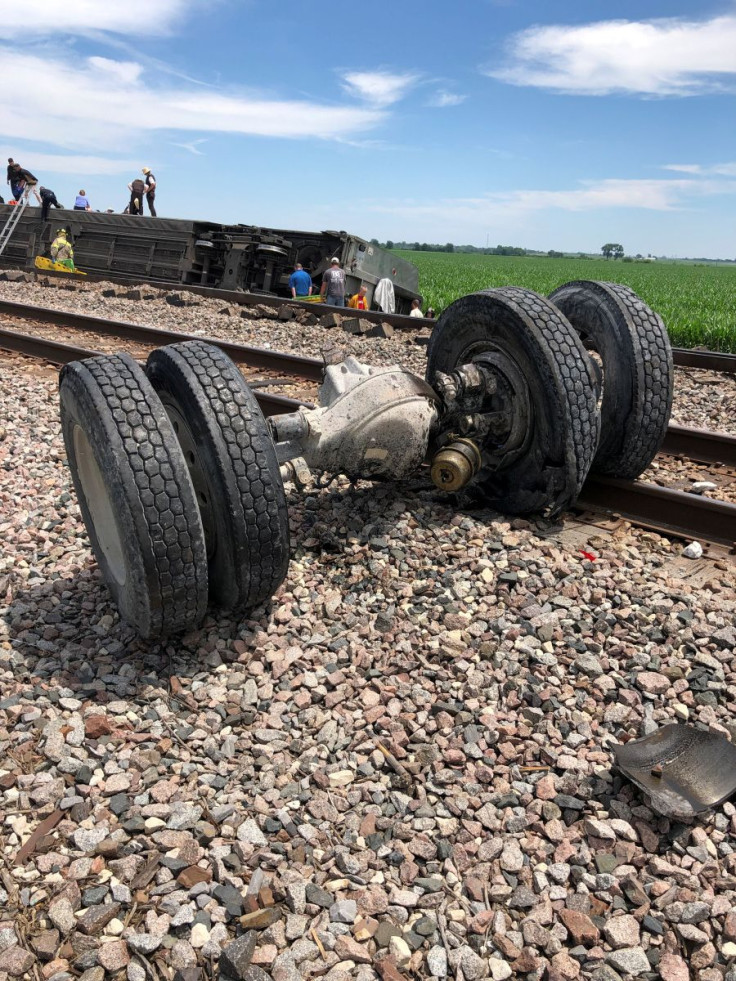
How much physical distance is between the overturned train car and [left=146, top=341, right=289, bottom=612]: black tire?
42.1ft

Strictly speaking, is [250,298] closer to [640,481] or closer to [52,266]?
[52,266]

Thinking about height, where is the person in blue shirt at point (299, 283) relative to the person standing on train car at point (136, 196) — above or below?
below

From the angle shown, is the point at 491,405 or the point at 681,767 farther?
the point at 491,405

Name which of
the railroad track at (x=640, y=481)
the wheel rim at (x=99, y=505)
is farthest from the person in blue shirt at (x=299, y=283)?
the wheel rim at (x=99, y=505)

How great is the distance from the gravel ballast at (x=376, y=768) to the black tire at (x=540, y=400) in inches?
13.8

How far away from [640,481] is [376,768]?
3.31m

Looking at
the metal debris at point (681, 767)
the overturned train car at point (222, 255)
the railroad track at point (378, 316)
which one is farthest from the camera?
the overturned train car at point (222, 255)

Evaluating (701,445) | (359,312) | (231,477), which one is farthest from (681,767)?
(359,312)

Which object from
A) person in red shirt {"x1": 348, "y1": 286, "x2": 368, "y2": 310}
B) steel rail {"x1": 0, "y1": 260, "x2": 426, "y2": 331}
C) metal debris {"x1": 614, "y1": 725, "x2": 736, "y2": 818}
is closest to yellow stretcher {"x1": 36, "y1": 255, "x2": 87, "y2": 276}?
steel rail {"x1": 0, "y1": 260, "x2": 426, "y2": 331}

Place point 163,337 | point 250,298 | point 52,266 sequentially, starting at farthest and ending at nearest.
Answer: point 52,266
point 250,298
point 163,337

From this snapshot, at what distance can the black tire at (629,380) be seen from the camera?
4.77m

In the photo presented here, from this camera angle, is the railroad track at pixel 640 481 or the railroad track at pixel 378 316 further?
the railroad track at pixel 378 316

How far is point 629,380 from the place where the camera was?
4770 millimetres

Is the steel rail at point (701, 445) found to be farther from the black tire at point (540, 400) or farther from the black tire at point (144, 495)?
the black tire at point (144, 495)
